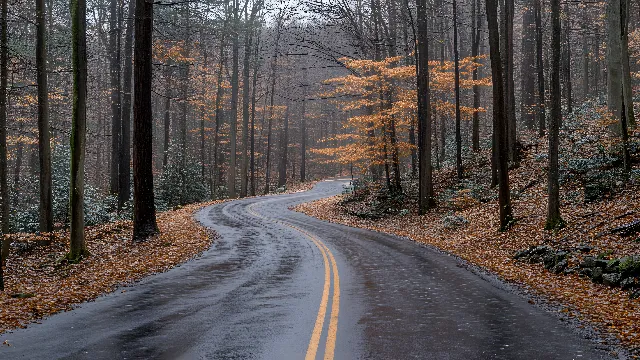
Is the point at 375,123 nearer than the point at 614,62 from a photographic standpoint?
No

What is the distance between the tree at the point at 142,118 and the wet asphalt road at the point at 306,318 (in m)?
4.69

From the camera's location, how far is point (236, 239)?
59.5 feet

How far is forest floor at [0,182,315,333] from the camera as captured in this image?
8.78m

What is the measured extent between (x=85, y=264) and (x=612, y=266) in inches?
548

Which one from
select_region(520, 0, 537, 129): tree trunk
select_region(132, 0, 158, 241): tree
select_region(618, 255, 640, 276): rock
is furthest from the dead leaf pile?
select_region(520, 0, 537, 129): tree trunk

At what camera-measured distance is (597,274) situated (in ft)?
34.1

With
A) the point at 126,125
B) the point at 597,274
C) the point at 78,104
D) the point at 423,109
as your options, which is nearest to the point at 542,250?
the point at 597,274

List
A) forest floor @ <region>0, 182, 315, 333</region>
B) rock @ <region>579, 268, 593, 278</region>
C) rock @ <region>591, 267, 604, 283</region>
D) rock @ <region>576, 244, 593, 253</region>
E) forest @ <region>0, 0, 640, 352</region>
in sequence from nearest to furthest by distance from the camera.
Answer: forest floor @ <region>0, 182, 315, 333</region> → rock @ <region>591, 267, 604, 283</region> → rock @ <region>579, 268, 593, 278</region> → rock @ <region>576, 244, 593, 253</region> → forest @ <region>0, 0, 640, 352</region>

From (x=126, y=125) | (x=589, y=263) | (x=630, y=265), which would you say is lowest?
(x=589, y=263)

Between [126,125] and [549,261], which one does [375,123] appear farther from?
[549,261]

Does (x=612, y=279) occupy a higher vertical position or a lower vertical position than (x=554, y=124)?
lower

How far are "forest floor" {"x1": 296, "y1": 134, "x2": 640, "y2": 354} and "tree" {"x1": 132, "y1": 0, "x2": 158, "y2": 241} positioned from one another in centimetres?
1011

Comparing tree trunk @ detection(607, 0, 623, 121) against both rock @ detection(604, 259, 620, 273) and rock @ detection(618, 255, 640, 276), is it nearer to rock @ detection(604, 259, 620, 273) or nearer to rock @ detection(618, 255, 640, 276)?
rock @ detection(604, 259, 620, 273)

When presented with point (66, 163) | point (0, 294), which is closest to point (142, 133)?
point (0, 294)
